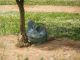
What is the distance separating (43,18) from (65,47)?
16.7 ft

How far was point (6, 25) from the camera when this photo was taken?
15477 mm

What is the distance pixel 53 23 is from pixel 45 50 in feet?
13.2

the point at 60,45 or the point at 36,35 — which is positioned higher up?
the point at 36,35

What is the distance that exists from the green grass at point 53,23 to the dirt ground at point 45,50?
94 centimetres

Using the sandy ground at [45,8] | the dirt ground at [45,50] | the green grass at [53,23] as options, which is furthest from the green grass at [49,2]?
the dirt ground at [45,50]

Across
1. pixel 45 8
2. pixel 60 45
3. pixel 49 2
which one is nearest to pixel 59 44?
pixel 60 45

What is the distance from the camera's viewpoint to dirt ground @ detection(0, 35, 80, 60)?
11.0 metres

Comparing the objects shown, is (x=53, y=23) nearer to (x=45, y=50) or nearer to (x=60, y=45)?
(x=60, y=45)

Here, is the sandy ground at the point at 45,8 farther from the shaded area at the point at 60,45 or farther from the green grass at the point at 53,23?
the shaded area at the point at 60,45

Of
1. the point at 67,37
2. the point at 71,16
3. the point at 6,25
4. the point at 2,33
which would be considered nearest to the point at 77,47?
the point at 67,37

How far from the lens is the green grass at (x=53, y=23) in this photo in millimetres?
13992

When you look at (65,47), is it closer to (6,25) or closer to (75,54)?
(75,54)

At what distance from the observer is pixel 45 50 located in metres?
11.8

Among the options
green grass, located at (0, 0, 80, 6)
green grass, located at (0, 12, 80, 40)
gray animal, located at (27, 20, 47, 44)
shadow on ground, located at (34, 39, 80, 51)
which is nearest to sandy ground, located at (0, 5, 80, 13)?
green grass, located at (0, 0, 80, 6)
